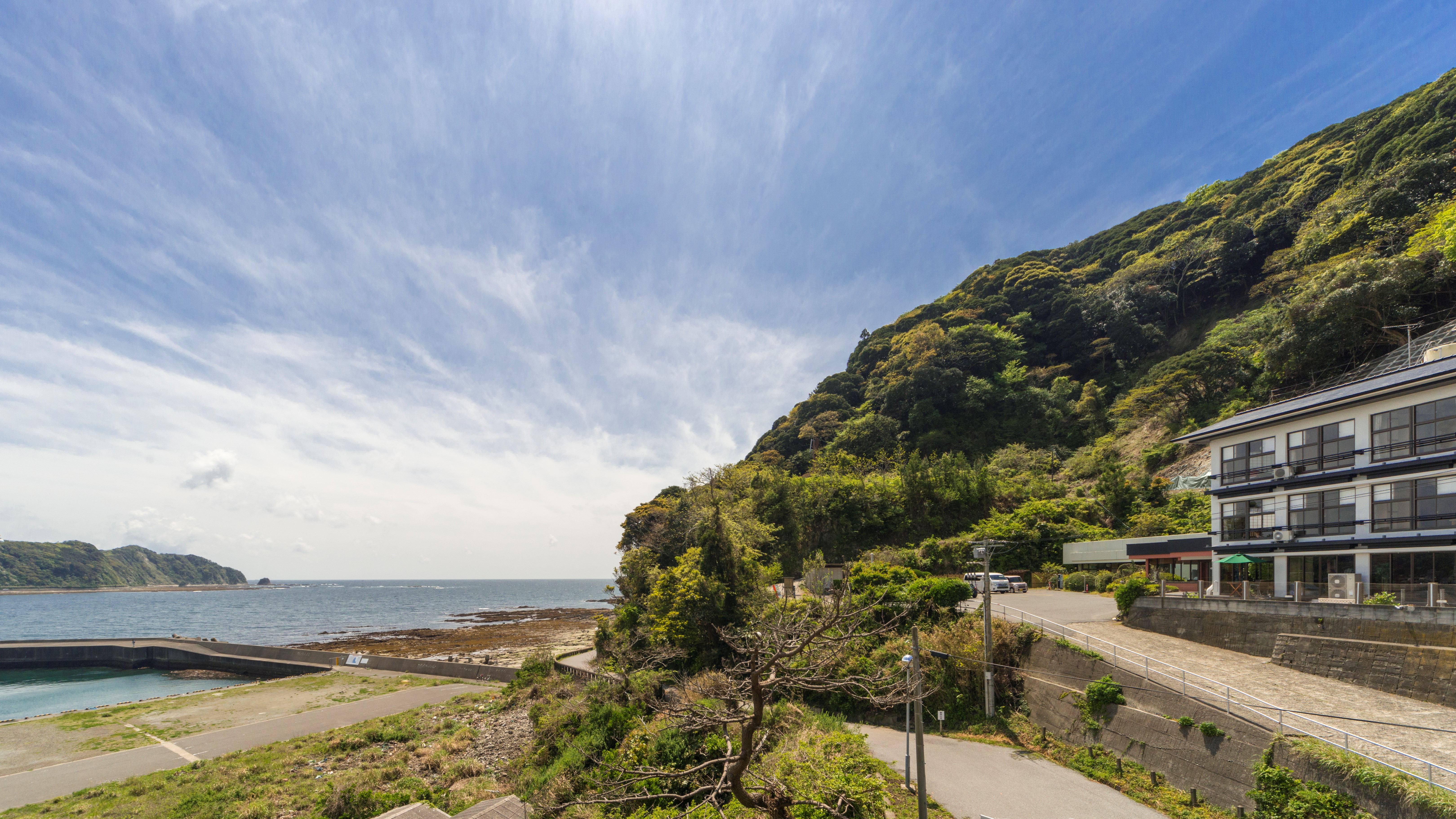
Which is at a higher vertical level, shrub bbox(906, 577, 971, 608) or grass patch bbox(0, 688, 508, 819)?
shrub bbox(906, 577, 971, 608)

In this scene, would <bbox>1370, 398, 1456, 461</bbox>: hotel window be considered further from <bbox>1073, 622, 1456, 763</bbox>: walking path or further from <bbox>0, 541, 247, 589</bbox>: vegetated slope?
<bbox>0, 541, 247, 589</bbox>: vegetated slope

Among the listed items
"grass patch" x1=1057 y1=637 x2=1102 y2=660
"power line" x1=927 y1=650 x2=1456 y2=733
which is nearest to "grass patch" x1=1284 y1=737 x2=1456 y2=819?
"power line" x1=927 y1=650 x2=1456 y2=733

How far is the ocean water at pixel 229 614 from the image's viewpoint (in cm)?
6825

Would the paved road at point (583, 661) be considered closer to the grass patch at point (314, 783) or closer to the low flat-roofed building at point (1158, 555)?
the grass patch at point (314, 783)

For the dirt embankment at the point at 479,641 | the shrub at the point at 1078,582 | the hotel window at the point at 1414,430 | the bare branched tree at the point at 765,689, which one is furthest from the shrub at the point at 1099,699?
the dirt embankment at the point at 479,641

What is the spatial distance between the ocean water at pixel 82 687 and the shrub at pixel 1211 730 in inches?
2151

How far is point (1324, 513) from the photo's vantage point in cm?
1869

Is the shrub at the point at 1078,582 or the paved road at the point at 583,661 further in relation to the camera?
the paved road at the point at 583,661

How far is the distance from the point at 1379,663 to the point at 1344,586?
4866 millimetres

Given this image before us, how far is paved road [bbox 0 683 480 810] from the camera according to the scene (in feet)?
63.2

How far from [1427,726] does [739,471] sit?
38.6 m

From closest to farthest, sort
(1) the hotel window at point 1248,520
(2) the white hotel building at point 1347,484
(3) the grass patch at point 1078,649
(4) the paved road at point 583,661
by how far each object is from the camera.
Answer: (2) the white hotel building at point 1347,484 < (3) the grass patch at point 1078,649 < (1) the hotel window at point 1248,520 < (4) the paved road at point 583,661

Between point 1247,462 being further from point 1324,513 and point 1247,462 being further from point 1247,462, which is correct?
point 1324,513

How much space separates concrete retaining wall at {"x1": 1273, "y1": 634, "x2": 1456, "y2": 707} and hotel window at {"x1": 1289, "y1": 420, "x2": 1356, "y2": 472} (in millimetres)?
7009
